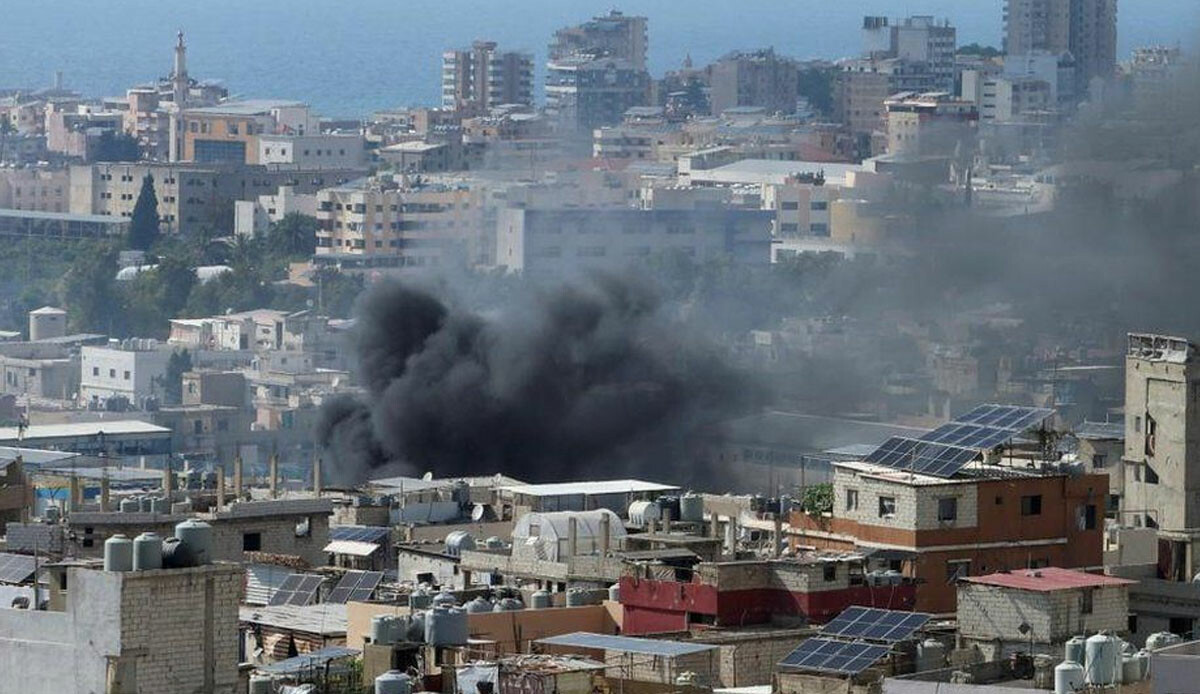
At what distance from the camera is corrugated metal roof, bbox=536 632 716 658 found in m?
25.1

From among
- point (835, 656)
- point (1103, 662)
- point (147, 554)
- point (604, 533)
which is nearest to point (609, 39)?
point (604, 533)

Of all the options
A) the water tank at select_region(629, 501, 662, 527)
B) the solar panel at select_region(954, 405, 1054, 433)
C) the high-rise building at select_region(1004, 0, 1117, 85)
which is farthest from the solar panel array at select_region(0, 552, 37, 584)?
the high-rise building at select_region(1004, 0, 1117, 85)

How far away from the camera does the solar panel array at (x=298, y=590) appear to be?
30.3 meters

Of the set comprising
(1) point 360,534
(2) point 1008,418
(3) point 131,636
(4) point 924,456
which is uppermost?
(3) point 131,636

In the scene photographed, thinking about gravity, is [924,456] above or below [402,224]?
above

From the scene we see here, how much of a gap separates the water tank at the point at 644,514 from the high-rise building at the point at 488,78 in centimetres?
12115

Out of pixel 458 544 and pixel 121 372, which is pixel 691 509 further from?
pixel 121 372

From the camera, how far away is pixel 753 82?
16175 cm

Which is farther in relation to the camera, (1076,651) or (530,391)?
(530,391)

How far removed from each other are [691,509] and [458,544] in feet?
8.59

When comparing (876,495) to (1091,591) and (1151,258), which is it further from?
(1151,258)

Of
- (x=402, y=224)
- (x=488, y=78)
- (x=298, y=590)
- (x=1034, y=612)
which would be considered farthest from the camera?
(x=488, y=78)

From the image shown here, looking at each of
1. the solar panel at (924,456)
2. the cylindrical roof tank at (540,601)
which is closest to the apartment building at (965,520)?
the solar panel at (924,456)

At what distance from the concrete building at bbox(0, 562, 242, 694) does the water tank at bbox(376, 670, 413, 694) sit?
2.53ft
